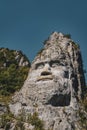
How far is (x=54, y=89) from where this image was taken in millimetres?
51312

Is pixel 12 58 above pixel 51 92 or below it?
above

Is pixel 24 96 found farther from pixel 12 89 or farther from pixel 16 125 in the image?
pixel 12 89

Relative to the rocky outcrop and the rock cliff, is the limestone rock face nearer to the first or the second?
the rock cliff

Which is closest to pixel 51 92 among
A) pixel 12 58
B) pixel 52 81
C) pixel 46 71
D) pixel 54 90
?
pixel 54 90

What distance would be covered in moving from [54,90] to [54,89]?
0.61 feet

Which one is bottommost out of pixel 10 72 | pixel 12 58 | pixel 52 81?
pixel 52 81

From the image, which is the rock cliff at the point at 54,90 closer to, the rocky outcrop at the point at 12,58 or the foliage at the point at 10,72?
the foliage at the point at 10,72

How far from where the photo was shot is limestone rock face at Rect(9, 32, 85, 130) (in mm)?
48281

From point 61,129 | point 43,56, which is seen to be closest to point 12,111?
point 61,129

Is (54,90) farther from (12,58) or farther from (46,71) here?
(12,58)

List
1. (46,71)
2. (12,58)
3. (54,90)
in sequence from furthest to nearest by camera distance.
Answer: (12,58) → (46,71) → (54,90)

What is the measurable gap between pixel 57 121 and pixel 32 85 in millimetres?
7544

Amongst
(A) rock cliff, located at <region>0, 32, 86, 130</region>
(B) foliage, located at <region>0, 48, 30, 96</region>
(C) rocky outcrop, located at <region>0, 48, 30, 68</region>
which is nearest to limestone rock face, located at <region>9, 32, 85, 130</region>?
(A) rock cliff, located at <region>0, 32, 86, 130</region>

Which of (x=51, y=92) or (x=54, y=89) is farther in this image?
(x=54, y=89)
